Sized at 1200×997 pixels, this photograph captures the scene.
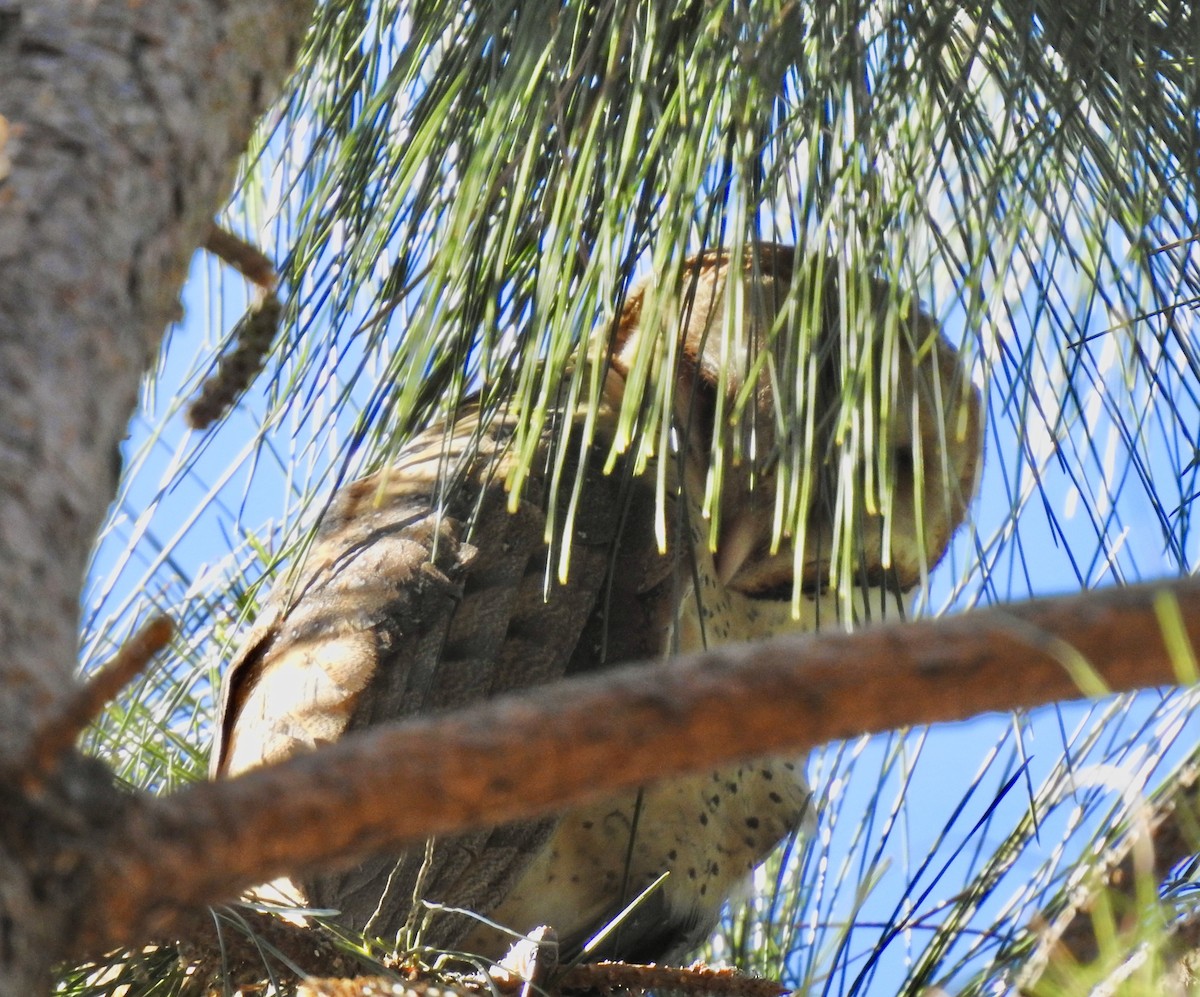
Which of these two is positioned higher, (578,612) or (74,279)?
(578,612)

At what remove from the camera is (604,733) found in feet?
1.64

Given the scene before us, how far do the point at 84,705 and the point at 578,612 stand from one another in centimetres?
112

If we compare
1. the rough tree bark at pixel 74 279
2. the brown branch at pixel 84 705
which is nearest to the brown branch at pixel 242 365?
the rough tree bark at pixel 74 279

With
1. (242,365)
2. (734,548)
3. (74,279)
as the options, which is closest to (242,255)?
(242,365)

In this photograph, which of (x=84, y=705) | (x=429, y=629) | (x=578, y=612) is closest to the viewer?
(x=84, y=705)

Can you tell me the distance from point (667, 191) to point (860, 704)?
763mm

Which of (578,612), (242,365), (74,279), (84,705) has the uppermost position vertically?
(578,612)

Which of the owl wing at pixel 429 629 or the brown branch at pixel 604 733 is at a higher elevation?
the owl wing at pixel 429 629

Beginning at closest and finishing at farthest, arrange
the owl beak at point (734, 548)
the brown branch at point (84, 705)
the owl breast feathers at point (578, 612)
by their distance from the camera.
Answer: the brown branch at point (84, 705) < the owl breast feathers at point (578, 612) < the owl beak at point (734, 548)

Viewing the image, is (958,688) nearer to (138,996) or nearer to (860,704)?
(860,704)

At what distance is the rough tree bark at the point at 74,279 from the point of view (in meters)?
0.51

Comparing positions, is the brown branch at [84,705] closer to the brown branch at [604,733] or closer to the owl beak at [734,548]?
the brown branch at [604,733]

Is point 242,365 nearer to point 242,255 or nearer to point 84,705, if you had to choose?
point 242,255

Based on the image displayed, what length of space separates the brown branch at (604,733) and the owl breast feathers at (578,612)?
70cm
